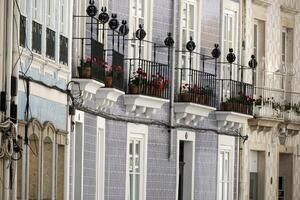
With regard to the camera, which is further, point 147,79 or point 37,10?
point 147,79

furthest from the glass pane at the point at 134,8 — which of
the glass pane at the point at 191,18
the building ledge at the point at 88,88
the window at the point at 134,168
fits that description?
the building ledge at the point at 88,88

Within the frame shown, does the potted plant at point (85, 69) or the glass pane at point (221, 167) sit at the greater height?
the potted plant at point (85, 69)

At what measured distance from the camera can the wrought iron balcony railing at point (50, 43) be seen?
3300 centimetres

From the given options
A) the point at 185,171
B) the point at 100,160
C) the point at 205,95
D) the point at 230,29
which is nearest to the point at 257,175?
the point at 230,29

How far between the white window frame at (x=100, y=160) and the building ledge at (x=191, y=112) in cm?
591

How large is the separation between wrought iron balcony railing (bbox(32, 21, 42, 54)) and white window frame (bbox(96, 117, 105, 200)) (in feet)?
21.8

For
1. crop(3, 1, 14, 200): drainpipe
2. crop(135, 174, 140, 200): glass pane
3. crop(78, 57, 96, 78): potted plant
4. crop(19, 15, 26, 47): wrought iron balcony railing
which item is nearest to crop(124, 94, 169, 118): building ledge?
crop(135, 174, 140, 200): glass pane

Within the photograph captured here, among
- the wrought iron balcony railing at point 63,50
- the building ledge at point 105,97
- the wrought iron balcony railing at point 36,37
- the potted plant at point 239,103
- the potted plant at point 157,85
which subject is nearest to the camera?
the wrought iron balcony railing at point 36,37

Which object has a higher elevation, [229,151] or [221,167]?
[229,151]

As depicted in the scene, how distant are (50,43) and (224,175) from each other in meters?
17.1

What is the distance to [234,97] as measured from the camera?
159 ft

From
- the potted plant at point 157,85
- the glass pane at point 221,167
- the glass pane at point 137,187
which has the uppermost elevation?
the potted plant at point 157,85

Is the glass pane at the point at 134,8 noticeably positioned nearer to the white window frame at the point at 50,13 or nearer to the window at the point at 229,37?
the window at the point at 229,37

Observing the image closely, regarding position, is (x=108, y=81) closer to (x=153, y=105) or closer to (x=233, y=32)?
(x=153, y=105)
